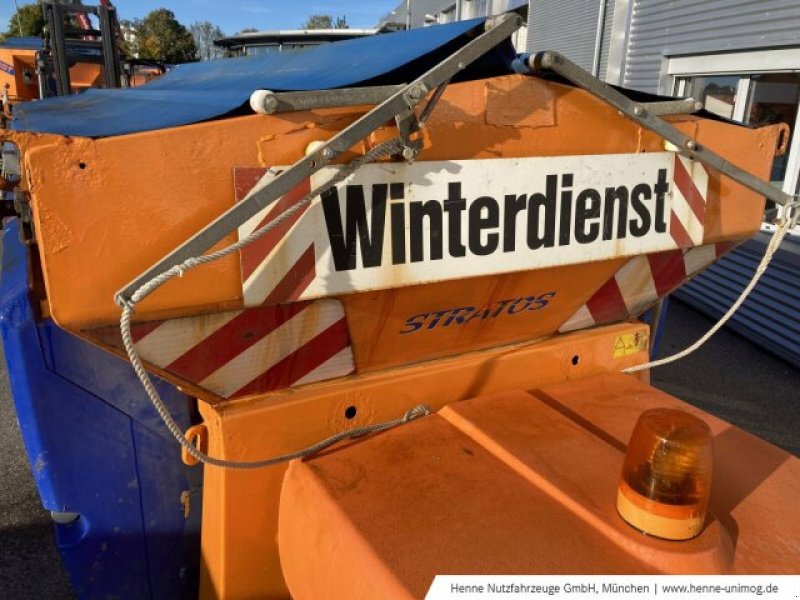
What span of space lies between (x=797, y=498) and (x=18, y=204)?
2.13 m

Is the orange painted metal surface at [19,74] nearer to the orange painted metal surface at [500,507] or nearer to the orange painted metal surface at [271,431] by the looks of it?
the orange painted metal surface at [271,431]

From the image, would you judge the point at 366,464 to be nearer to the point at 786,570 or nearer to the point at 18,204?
the point at 786,570

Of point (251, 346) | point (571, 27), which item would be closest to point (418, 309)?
point (251, 346)

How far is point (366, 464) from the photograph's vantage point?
1.52 meters

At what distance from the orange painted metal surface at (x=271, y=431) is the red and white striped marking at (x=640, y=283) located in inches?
14.0

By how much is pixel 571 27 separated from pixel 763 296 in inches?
205

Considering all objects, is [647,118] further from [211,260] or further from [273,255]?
[211,260]

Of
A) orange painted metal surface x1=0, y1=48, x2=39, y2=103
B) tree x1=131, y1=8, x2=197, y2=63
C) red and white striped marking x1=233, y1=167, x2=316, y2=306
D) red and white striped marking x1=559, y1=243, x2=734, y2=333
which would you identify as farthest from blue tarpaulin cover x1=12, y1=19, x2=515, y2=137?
tree x1=131, y1=8, x2=197, y2=63

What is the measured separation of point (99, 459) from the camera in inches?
67.6

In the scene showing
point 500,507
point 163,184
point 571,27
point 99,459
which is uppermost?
point 571,27

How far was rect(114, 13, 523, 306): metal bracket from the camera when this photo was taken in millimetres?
1199

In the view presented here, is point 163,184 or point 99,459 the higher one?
point 163,184

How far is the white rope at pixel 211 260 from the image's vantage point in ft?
3.82

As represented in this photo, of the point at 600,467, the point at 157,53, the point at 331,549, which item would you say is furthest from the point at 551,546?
the point at 157,53
